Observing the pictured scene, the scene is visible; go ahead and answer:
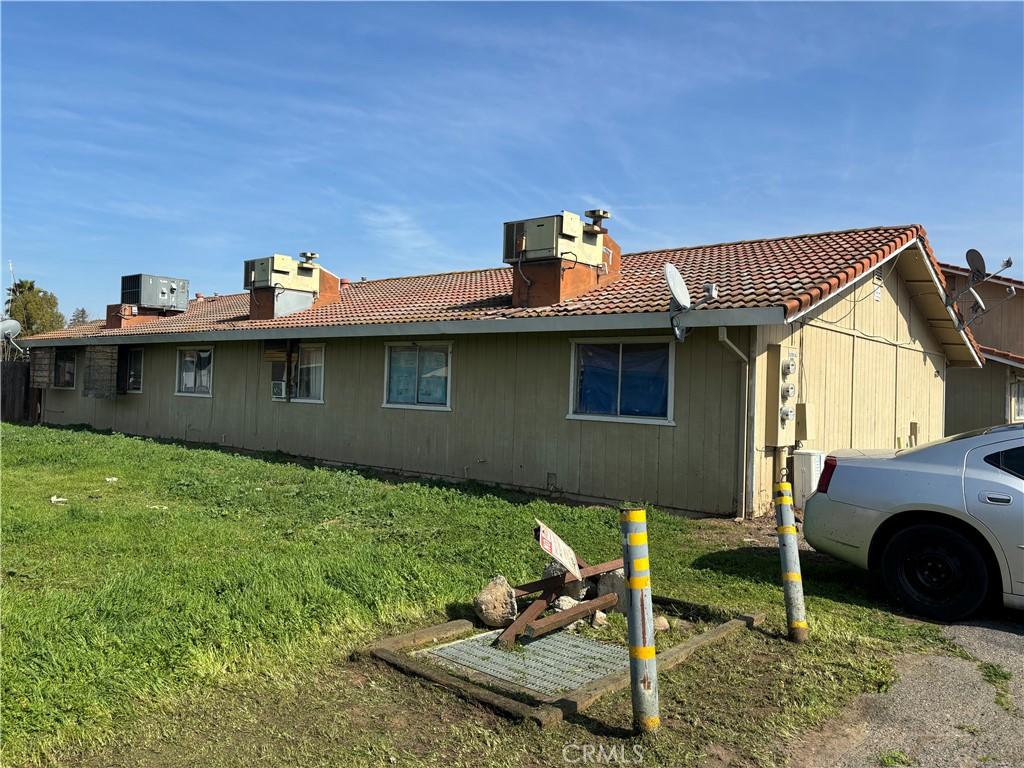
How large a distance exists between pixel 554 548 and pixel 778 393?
6.26m

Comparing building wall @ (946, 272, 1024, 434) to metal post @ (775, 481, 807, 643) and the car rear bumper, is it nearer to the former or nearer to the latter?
the car rear bumper

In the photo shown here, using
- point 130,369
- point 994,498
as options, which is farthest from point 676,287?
point 130,369

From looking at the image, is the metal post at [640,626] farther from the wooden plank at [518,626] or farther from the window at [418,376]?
the window at [418,376]

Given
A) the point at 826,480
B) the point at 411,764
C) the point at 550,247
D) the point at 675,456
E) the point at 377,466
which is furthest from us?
the point at 377,466

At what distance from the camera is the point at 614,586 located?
19.3 feet

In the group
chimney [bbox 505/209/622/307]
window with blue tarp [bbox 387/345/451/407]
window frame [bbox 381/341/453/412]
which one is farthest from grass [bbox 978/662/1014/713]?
window with blue tarp [bbox 387/345/451/407]

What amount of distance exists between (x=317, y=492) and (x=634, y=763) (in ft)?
25.8

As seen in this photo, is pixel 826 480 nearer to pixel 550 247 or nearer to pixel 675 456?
pixel 675 456

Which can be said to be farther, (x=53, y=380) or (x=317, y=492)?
(x=53, y=380)

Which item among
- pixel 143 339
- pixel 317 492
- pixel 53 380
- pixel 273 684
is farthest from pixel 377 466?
pixel 53 380

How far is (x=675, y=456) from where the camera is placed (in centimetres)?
1047

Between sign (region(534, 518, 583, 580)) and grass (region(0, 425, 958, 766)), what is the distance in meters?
0.86

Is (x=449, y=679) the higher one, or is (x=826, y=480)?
(x=826, y=480)

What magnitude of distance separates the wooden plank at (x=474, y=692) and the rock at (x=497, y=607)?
801 mm
